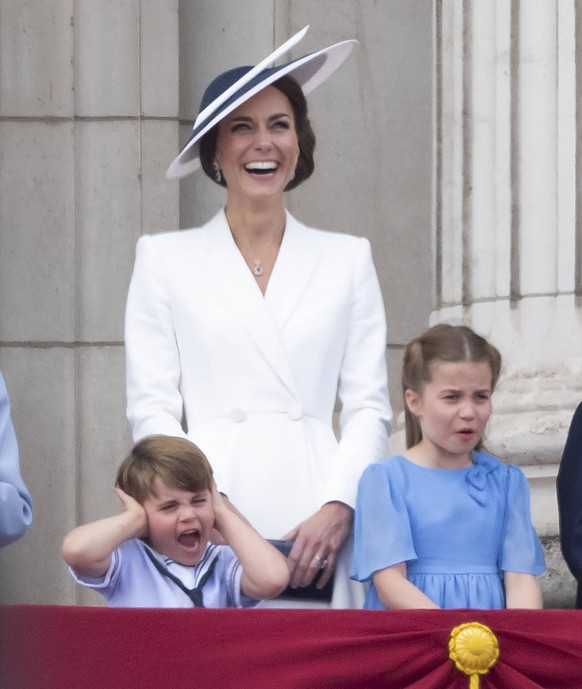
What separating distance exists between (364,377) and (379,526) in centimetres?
44

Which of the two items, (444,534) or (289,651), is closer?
(289,651)

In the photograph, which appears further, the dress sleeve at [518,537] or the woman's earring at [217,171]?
the woman's earring at [217,171]

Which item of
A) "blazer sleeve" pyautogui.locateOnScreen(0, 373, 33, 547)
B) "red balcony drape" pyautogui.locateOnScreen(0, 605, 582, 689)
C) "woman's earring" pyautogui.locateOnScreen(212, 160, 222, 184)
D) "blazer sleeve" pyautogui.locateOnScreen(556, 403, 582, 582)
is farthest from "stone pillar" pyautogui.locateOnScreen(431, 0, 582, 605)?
"blazer sleeve" pyautogui.locateOnScreen(0, 373, 33, 547)

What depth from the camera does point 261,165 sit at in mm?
4016

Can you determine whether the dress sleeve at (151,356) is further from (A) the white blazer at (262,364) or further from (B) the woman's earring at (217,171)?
(B) the woman's earring at (217,171)

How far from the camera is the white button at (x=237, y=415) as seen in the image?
3.93 m

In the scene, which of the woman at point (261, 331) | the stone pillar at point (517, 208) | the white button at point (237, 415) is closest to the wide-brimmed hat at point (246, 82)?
the woman at point (261, 331)

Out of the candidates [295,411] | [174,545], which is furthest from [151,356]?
[174,545]

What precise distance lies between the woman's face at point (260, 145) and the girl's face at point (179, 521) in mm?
711

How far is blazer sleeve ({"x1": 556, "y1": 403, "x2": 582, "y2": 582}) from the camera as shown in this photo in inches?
148

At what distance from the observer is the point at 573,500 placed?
3822 millimetres

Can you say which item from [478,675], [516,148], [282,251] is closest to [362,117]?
[516,148]

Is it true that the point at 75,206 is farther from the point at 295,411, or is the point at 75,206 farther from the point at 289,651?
the point at 289,651

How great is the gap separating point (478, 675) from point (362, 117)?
10.0 ft
